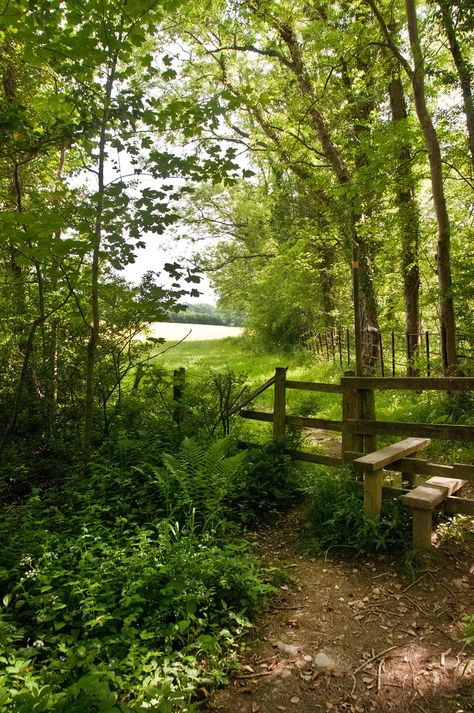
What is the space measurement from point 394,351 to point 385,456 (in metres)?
8.65

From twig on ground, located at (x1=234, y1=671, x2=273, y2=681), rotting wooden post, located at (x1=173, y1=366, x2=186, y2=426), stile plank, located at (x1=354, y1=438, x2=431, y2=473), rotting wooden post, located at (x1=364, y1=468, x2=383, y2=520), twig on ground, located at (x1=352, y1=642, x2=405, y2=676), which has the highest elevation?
rotting wooden post, located at (x1=173, y1=366, x2=186, y2=426)

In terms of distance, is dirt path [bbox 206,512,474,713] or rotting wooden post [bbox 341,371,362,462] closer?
dirt path [bbox 206,512,474,713]

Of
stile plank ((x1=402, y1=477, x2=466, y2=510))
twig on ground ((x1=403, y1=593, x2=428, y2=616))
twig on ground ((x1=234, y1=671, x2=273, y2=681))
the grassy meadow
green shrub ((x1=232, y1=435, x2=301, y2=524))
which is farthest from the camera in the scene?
the grassy meadow

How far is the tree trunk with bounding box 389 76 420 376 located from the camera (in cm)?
971

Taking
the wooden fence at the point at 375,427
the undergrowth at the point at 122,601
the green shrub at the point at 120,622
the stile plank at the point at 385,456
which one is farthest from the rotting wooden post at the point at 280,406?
the green shrub at the point at 120,622

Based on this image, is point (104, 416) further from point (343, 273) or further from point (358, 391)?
point (343, 273)

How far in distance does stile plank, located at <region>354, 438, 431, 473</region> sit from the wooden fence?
0.49ft

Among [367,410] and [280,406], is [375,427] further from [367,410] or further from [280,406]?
[280,406]

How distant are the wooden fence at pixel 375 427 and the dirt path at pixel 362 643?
0.73 meters

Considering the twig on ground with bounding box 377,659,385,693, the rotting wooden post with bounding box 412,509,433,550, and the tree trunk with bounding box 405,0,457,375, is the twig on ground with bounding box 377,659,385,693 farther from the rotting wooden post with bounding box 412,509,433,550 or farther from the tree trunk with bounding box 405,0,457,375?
the tree trunk with bounding box 405,0,457,375

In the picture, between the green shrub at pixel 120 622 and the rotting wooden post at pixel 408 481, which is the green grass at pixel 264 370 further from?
the green shrub at pixel 120 622

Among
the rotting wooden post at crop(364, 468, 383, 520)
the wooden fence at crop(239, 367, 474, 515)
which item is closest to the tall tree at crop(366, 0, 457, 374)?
the wooden fence at crop(239, 367, 474, 515)

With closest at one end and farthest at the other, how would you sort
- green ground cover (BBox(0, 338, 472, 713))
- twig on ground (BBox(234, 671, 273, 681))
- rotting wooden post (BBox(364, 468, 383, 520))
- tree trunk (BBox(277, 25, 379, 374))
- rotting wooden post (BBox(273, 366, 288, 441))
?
green ground cover (BBox(0, 338, 472, 713)) < twig on ground (BBox(234, 671, 273, 681)) < rotting wooden post (BBox(364, 468, 383, 520)) < rotting wooden post (BBox(273, 366, 288, 441)) < tree trunk (BBox(277, 25, 379, 374))

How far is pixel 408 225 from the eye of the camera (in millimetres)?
10617
